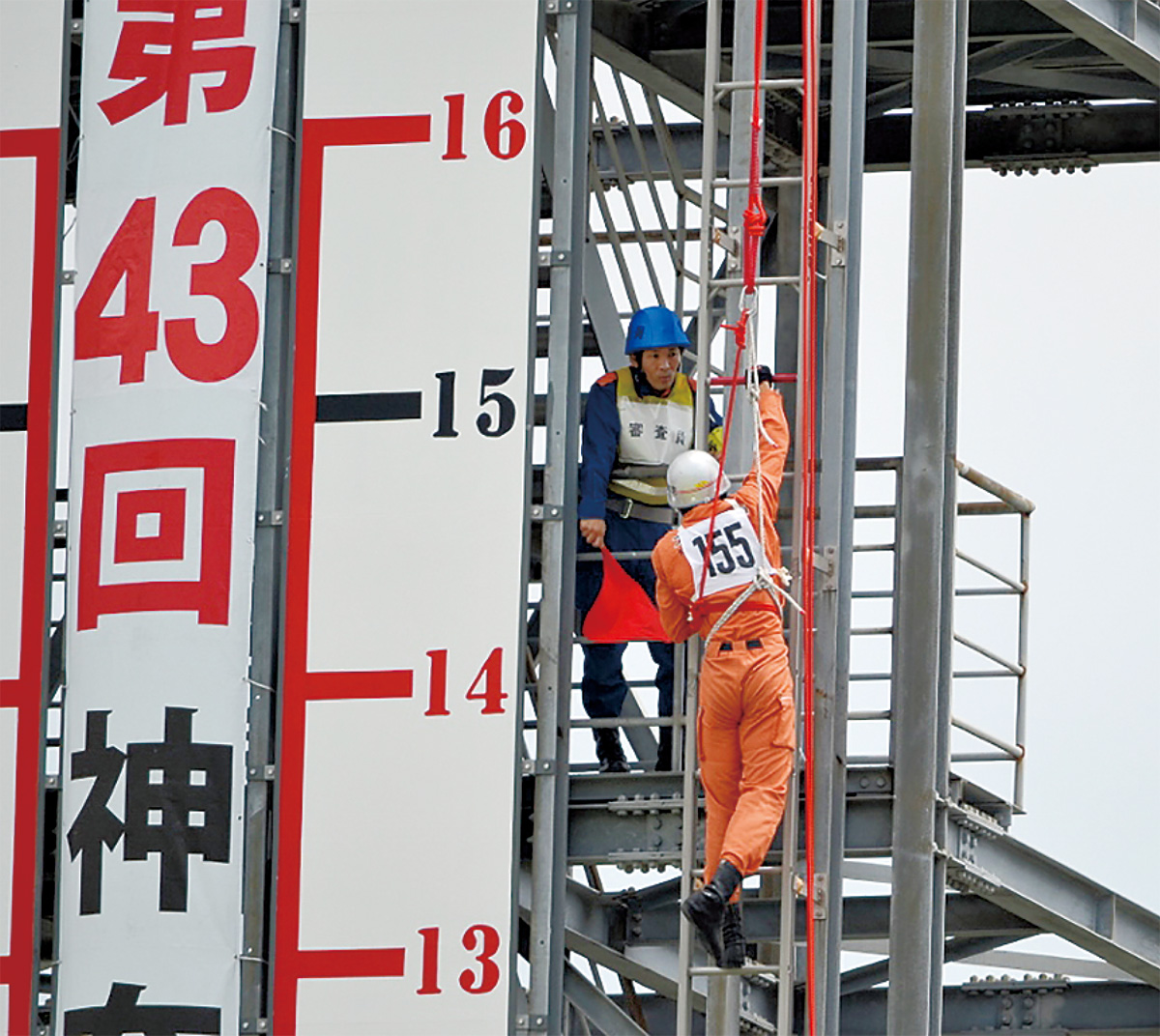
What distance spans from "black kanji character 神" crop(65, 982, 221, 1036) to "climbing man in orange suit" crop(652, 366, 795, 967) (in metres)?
2.86

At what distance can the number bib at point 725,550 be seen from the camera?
19.1 meters

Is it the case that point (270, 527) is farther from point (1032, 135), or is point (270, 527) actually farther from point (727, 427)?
point (1032, 135)

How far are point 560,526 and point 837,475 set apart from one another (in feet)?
5.02

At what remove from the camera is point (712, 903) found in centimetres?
1884

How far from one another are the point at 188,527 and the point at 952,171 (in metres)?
4.96

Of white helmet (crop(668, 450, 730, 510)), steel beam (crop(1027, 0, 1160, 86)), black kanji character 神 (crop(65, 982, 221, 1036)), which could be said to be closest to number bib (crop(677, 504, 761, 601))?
white helmet (crop(668, 450, 730, 510))

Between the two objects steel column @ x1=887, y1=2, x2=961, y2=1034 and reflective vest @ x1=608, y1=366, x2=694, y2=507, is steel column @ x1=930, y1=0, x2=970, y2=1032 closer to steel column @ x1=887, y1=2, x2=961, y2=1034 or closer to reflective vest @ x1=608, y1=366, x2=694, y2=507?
steel column @ x1=887, y1=2, x2=961, y2=1034

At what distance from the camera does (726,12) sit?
23.7 metres

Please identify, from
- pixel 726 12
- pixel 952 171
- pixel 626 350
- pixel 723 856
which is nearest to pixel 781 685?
pixel 723 856

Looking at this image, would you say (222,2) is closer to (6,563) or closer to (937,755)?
(6,563)

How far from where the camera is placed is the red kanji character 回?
20656 millimetres

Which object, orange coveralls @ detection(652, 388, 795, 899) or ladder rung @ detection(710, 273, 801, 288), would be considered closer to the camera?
orange coveralls @ detection(652, 388, 795, 899)

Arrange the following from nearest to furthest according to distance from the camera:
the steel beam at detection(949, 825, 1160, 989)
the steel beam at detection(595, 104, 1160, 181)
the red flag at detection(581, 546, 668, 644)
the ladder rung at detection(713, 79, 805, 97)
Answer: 1. the ladder rung at detection(713, 79, 805, 97)
2. the red flag at detection(581, 546, 668, 644)
3. the steel beam at detection(949, 825, 1160, 989)
4. the steel beam at detection(595, 104, 1160, 181)

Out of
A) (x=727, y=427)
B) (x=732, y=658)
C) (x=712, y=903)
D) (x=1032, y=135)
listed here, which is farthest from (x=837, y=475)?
(x=1032, y=135)
